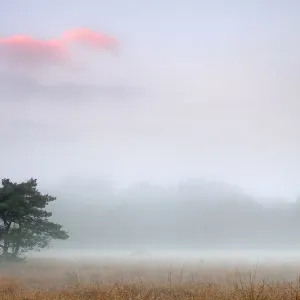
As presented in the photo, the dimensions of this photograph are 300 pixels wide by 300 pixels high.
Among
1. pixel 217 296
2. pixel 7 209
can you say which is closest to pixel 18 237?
pixel 7 209

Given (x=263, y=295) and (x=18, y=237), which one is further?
(x=18, y=237)

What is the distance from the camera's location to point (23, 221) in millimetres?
42281

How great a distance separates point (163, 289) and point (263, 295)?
687 cm

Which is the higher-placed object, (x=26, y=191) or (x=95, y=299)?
(x=26, y=191)

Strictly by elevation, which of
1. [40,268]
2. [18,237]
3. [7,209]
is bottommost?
[40,268]

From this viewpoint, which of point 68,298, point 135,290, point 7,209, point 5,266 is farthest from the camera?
point 7,209

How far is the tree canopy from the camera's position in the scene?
135 ft

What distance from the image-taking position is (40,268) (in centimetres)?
3897

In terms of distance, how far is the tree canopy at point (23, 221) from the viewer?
41125 millimetres

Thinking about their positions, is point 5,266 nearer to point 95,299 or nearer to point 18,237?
point 18,237

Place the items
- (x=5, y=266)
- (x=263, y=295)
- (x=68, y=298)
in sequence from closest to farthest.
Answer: (x=263, y=295) → (x=68, y=298) → (x=5, y=266)

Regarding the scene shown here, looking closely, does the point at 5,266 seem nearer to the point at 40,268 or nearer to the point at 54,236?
the point at 40,268

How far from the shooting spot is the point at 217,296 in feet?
40.2

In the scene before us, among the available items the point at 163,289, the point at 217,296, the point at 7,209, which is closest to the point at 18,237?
the point at 7,209
